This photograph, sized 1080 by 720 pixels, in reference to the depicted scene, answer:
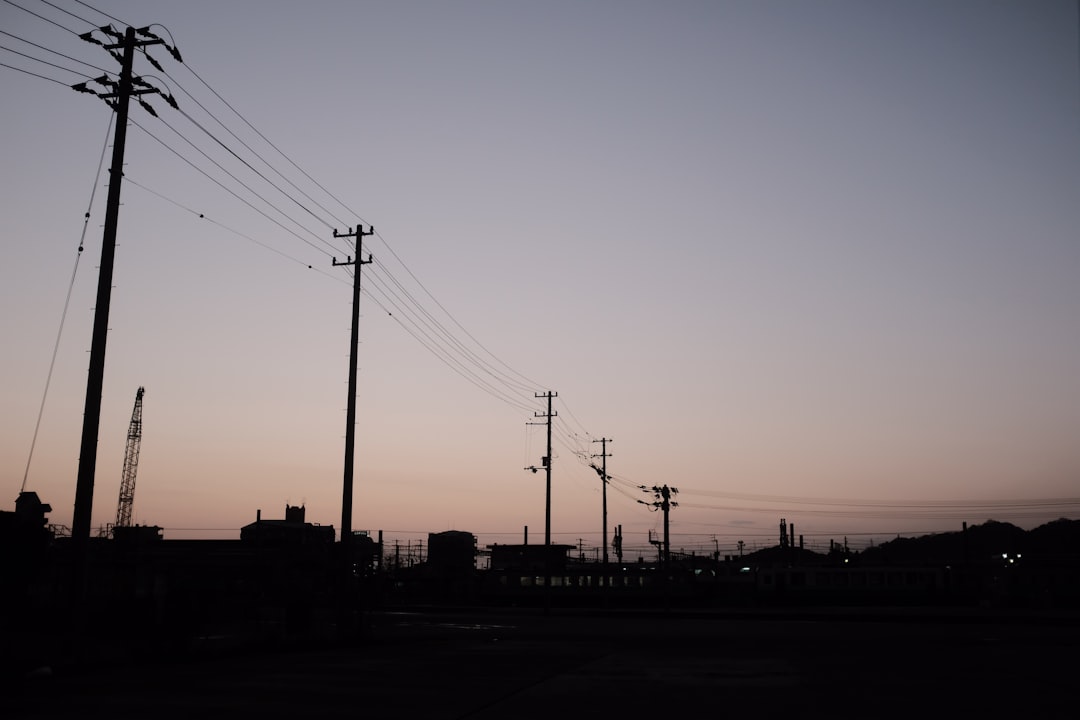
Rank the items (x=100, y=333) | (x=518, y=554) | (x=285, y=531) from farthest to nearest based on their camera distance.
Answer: (x=518, y=554), (x=285, y=531), (x=100, y=333)

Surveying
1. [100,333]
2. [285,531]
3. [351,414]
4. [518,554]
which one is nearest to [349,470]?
[351,414]

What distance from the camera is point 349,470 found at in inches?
1486

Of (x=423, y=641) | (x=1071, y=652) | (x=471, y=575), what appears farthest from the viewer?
(x=471, y=575)

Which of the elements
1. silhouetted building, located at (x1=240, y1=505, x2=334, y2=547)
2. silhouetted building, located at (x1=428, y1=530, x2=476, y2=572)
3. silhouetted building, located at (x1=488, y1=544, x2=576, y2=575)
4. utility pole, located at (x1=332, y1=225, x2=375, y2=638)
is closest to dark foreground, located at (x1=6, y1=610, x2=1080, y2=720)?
utility pole, located at (x1=332, y1=225, x2=375, y2=638)

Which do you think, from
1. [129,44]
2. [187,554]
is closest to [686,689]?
[129,44]

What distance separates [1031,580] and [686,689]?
95.5 meters

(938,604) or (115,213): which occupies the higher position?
(115,213)

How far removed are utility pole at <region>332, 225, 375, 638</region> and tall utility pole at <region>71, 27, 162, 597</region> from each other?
12.5 meters

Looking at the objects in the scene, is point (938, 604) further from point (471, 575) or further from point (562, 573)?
point (471, 575)

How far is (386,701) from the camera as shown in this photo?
1806cm

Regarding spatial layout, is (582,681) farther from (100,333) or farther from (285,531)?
(285,531)

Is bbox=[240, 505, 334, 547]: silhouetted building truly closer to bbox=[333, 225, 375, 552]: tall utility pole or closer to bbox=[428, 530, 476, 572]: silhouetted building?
bbox=[428, 530, 476, 572]: silhouetted building

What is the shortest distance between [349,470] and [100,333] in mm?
14712

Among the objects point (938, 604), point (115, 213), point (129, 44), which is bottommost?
point (938, 604)
